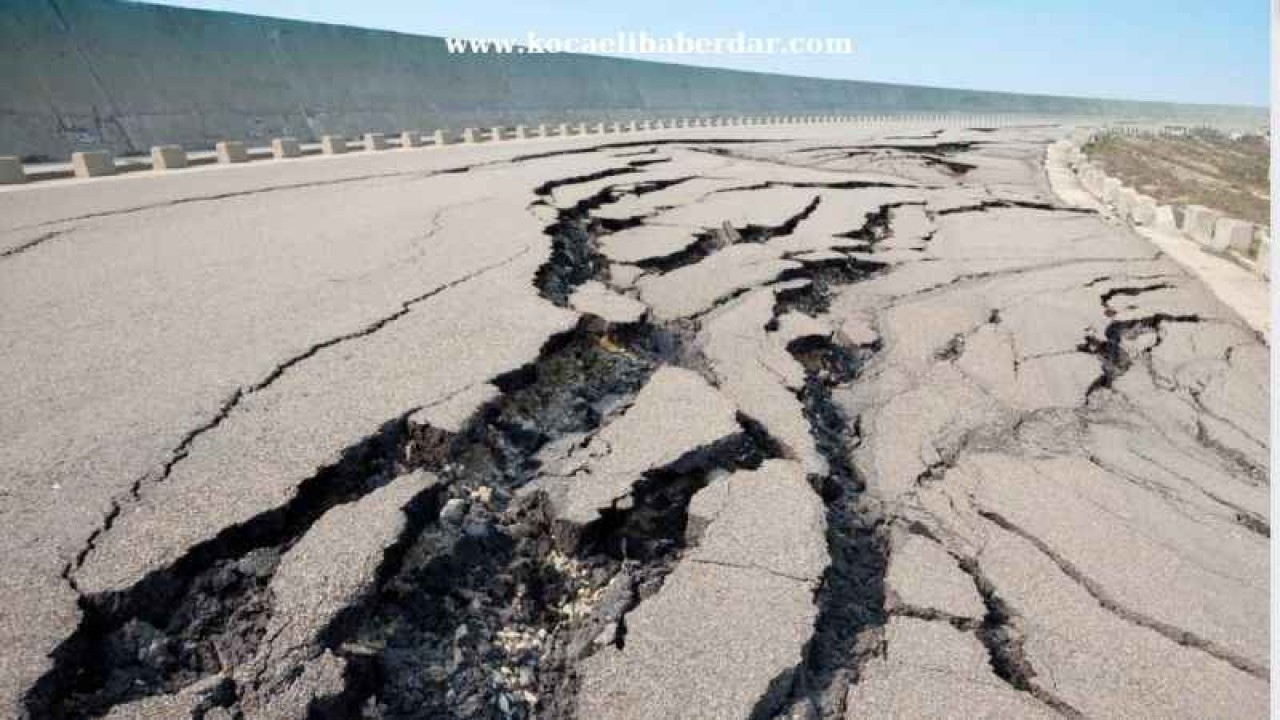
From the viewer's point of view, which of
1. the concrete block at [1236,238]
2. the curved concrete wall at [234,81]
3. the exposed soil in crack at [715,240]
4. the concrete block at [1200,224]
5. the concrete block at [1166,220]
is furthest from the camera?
the curved concrete wall at [234,81]

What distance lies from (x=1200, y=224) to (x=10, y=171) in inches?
441

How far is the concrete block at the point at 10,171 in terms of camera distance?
24.5 ft

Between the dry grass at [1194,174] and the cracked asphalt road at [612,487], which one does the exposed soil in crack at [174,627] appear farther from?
the dry grass at [1194,174]

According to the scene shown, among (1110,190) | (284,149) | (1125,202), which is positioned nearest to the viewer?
(1125,202)

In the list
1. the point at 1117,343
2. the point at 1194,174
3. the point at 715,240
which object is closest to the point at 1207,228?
the point at 1117,343

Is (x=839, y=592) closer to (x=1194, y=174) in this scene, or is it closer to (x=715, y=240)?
(x=715, y=240)

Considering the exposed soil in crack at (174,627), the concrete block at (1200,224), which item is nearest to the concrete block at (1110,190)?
the concrete block at (1200,224)

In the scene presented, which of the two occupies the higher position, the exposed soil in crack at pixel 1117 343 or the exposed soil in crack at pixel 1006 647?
the exposed soil in crack at pixel 1006 647

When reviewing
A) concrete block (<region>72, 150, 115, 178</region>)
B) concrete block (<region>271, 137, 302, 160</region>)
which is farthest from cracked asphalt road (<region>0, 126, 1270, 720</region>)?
concrete block (<region>271, 137, 302, 160</region>)

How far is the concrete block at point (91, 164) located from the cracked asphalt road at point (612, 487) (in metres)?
4.49

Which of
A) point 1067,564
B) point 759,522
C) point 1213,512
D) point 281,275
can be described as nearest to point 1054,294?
point 1213,512

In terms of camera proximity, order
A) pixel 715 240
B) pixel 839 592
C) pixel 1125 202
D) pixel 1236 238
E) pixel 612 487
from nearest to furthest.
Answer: pixel 839 592 < pixel 612 487 < pixel 715 240 < pixel 1236 238 < pixel 1125 202

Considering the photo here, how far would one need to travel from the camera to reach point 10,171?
753 cm

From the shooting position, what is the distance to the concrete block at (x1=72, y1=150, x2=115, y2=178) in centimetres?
827
